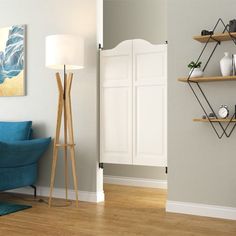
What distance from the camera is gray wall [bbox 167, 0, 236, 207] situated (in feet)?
12.5

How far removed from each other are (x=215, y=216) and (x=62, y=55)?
2.08 m

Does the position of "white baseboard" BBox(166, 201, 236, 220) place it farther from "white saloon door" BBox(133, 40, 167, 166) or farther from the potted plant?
the potted plant

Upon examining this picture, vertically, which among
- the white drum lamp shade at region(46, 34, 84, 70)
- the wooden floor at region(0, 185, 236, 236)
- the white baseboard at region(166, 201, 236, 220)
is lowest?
the wooden floor at region(0, 185, 236, 236)

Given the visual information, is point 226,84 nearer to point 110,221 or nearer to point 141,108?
point 141,108

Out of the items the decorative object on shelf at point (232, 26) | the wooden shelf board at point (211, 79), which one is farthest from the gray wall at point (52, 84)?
the decorative object on shelf at point (232, 26)

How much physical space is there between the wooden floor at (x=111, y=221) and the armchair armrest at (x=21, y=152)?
468 millimetres

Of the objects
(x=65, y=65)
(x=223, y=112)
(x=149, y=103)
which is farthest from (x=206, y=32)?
(x=65, y=65)

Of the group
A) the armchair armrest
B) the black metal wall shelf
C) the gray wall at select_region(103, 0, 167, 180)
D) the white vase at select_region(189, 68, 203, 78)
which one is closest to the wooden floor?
the armchair armrest

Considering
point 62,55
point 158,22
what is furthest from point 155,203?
point 158,22

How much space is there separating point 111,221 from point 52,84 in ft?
5.96

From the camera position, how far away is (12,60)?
509 cm

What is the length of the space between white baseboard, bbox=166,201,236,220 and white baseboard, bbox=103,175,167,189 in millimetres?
1412

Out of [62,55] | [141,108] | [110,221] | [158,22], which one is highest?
[158,22]

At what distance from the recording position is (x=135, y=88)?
14.9 feet
